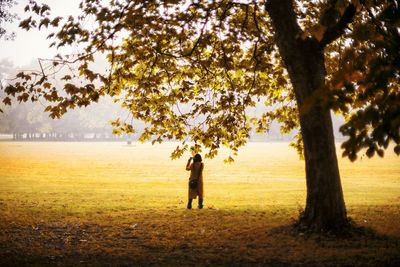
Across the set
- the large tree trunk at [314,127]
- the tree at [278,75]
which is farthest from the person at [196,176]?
the large tree trunk at [314,127]

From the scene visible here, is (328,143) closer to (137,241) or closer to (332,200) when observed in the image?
(332,200)

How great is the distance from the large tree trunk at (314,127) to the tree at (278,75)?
2 cm

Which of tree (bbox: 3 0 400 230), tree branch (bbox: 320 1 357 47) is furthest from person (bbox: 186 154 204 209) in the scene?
tree branch (bbox: 320 1 357 47)

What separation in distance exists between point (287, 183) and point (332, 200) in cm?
1330

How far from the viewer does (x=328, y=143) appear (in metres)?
8.53

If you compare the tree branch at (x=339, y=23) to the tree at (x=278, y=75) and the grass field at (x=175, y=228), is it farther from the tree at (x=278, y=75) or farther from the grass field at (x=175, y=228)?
the grass field at (x=175, y=228)

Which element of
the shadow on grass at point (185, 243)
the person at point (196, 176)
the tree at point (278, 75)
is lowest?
the shadow on grass at point (185, 243)

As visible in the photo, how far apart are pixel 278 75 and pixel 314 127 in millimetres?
3887

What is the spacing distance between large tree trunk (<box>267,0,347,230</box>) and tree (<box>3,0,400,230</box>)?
0.02 meters

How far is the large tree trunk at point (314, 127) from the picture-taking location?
848cm

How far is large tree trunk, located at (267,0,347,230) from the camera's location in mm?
8484

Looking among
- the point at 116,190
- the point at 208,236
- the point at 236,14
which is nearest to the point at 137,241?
the point at 208,236

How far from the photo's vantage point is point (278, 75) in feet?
39.4

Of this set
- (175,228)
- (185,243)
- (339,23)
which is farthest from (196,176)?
(339,23)
